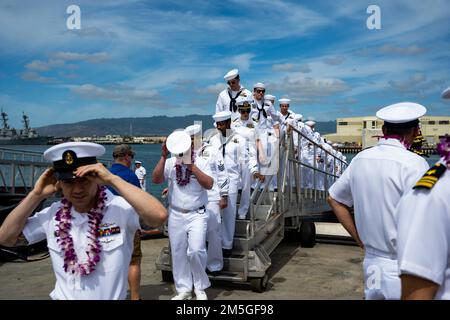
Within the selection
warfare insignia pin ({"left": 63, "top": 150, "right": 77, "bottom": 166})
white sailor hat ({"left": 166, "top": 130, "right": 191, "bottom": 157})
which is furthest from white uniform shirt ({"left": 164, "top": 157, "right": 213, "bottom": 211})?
warfare insignia pin ({"left": 63, "top": 150, "right": 77, "bottom": 166})

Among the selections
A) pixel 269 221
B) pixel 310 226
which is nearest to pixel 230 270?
pixel 269 221

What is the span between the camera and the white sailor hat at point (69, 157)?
7.30 ft

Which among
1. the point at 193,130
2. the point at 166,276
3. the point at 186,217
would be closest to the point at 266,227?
the point at 166,276

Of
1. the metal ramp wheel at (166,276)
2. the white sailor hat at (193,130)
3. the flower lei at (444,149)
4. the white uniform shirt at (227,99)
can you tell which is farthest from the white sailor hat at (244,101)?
the flower lei at (444,149)

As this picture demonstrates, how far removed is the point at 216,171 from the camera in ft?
17.4

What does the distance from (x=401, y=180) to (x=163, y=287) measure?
385cm

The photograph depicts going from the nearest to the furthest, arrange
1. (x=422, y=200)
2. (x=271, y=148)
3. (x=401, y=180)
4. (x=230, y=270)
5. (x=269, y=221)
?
(x=422, y=200) → (x=401, y=180) → (x=230, y=270) → (x=269, y=221) → (x=271, y=148)

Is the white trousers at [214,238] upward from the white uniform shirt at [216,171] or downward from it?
downward

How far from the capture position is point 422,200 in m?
1.52

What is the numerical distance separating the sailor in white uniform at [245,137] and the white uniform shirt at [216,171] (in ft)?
2.52

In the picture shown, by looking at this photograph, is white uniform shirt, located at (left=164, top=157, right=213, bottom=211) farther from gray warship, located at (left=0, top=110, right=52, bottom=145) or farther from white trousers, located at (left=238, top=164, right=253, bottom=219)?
gray warship, located at (left=0, top=110, right=52, bottom=145)

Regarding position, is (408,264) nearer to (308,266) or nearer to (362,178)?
(362,178)

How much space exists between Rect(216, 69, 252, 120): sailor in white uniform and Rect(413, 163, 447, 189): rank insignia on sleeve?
17.7 ft

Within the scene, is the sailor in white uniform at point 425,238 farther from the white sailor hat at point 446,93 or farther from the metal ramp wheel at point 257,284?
the metal ramp wheel at point 257,284
